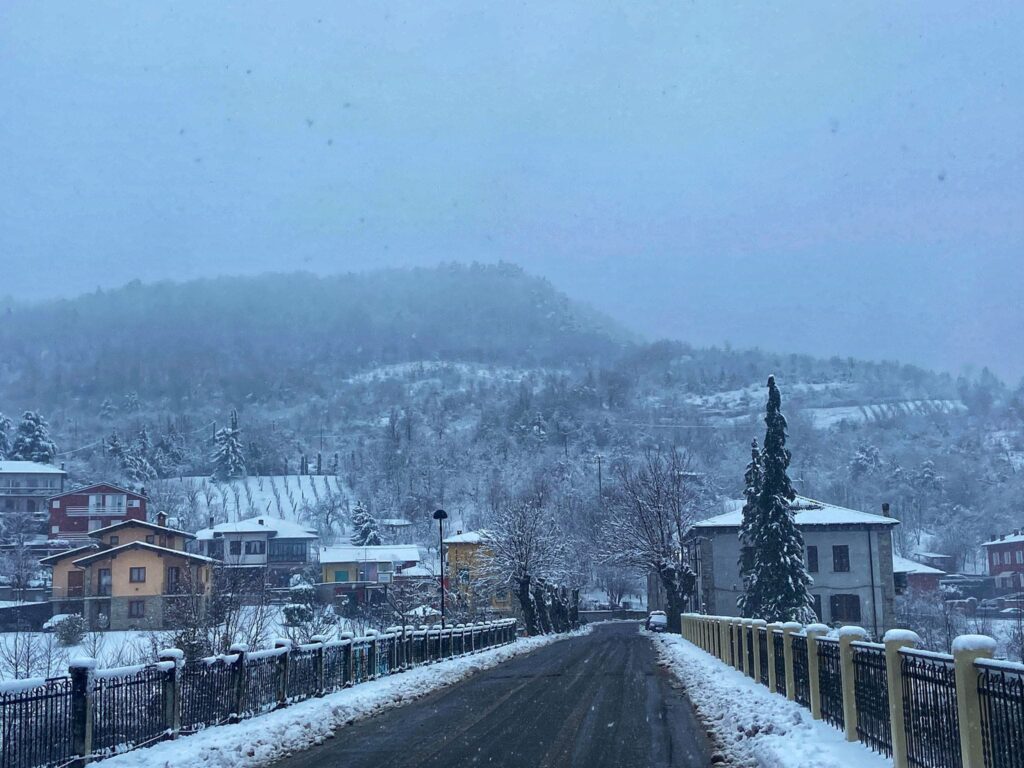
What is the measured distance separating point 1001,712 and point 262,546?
318 feet

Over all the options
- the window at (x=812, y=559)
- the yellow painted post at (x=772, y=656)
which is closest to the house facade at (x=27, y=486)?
the window at (x=812, y=559)

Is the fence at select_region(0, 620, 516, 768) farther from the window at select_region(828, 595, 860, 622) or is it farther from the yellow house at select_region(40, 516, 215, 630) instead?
the yellow house at select_region(40, 516, 215, 630)

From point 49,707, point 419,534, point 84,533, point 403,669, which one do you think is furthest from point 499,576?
point 419,534

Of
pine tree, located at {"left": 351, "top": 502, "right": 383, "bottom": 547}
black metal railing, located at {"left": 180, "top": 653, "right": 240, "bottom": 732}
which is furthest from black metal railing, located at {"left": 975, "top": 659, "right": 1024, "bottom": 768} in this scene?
pine tree, located at {"left": 351, "top": 502, "right": 383, "bottom": 547}

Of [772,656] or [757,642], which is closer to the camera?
[772,656]

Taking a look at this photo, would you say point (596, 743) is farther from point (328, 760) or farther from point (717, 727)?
point (328, 760)

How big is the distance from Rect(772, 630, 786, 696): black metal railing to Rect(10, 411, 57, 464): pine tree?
12648 cm

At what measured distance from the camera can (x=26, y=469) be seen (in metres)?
110

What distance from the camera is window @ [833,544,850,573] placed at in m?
65.5

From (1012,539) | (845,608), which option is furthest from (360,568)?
(1012,539)

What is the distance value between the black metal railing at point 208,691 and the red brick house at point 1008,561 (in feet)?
350

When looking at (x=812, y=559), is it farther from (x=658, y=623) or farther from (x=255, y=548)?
(x=255, y=548)

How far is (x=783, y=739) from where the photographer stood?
515 inches

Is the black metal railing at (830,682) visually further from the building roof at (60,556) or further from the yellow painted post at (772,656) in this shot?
the building roof at (60,556)
